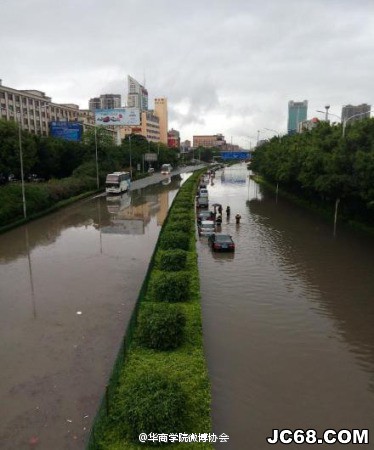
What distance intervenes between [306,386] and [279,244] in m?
17.4

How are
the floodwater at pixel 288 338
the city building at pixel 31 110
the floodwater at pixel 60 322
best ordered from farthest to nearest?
1. the city building at pixel 31 110
2. the floodwater at pixel 288 338
3. the floodwater at pixel 60 322

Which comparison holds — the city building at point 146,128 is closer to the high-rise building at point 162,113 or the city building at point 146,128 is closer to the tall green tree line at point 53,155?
the high-rise building at point 162,113

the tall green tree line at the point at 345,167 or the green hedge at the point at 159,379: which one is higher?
the tall green tree line at the point at 345,167

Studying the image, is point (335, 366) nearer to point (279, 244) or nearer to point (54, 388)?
point (54, 388)

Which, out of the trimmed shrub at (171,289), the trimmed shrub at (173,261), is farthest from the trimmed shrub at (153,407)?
the trimmed shrub at (173,261)

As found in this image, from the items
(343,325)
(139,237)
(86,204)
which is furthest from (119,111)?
(343,325)

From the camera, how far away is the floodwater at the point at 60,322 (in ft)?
31.4

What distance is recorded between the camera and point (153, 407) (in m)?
8.07

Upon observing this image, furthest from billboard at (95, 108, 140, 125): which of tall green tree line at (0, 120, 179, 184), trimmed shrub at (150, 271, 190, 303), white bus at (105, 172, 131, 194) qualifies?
trimmed shrub at (150, 271, 190, 303)

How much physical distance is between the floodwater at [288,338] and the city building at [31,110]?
72.6 metres

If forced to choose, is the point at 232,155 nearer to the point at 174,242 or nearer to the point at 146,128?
the point at 146,128

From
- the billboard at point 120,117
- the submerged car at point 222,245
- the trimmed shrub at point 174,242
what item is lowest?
the submerged car at point 222,245

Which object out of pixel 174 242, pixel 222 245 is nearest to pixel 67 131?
pixel 222 245

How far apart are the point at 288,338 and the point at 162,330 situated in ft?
16.7
